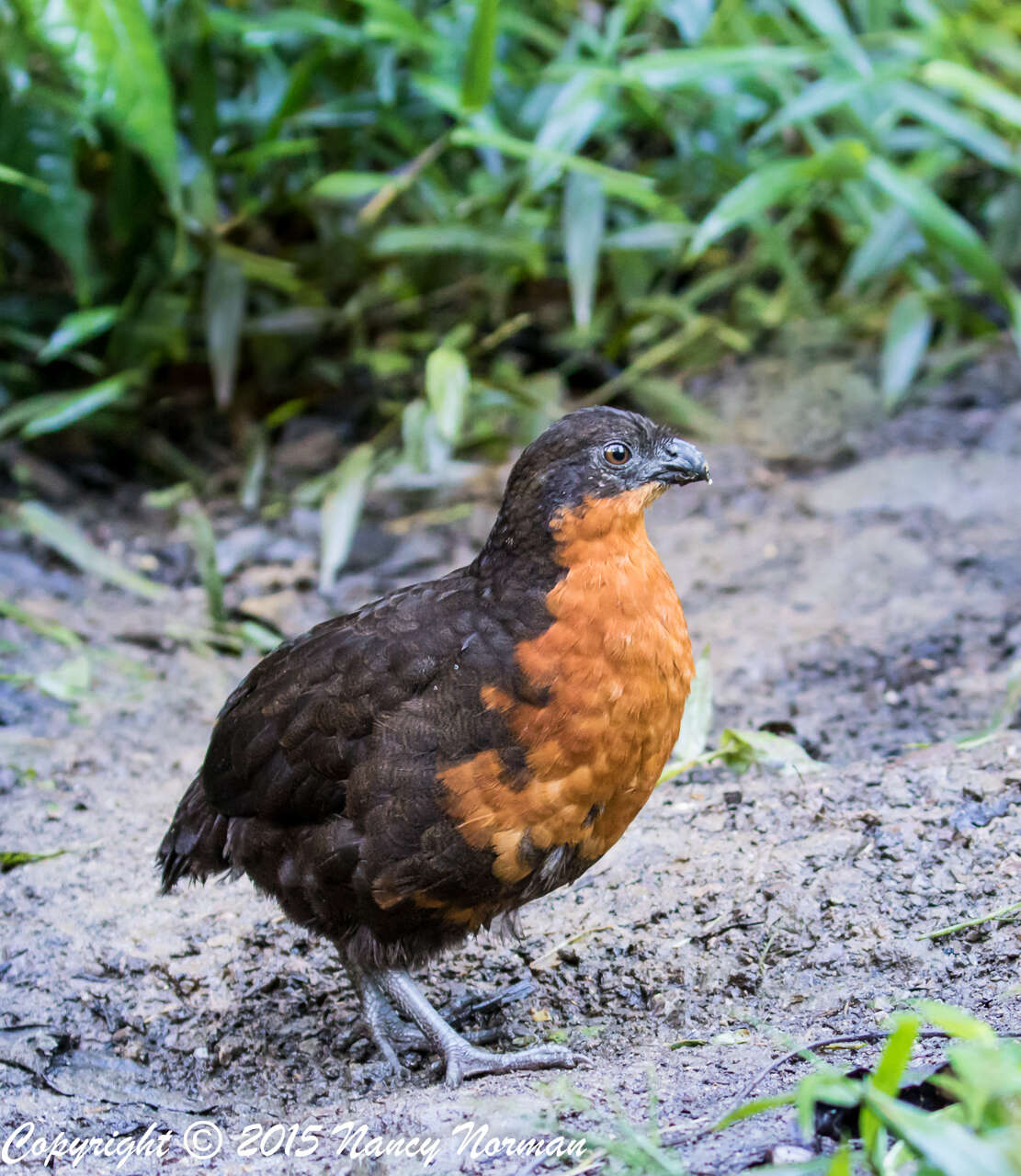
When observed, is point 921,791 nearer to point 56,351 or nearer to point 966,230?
point 966,230

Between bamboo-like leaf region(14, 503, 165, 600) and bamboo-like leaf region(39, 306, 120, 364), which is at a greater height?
bamboo-like leaf region(39, 306, 120, 364)

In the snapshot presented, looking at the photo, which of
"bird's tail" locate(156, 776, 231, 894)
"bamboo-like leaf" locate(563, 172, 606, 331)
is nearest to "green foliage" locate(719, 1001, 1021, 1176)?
"bird's tail" locate(156, 776, 231, 894)

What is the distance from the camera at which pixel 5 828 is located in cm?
377

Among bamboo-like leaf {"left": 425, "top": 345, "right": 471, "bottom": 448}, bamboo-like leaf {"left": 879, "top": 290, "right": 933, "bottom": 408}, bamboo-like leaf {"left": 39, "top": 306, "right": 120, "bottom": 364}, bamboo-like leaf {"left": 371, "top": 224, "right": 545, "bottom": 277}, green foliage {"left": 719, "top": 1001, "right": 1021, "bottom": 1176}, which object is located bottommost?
bamboo-like leaf {"left": 879, "top": 290, "right": 933, "bottom": 408}

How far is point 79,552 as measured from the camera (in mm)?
5508

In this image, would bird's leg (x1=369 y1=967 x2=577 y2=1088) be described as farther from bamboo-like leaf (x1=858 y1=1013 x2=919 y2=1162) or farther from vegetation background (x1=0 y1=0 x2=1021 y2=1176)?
vegetation background (x1=0 y1=0 x2=1021 y2=1176)

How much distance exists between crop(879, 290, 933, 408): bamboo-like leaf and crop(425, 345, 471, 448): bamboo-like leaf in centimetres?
191

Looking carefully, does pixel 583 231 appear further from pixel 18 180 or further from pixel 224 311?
pixel 18 180

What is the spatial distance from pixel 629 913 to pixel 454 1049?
22.8 inches

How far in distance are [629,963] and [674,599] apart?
2.81ft

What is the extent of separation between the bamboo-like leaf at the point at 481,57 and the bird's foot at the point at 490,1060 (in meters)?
3.74

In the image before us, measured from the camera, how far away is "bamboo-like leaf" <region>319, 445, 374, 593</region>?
17.7 feet

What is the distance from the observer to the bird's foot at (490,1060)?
279 cm

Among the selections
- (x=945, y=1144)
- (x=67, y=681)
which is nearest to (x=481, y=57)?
(x=67, y=681)
